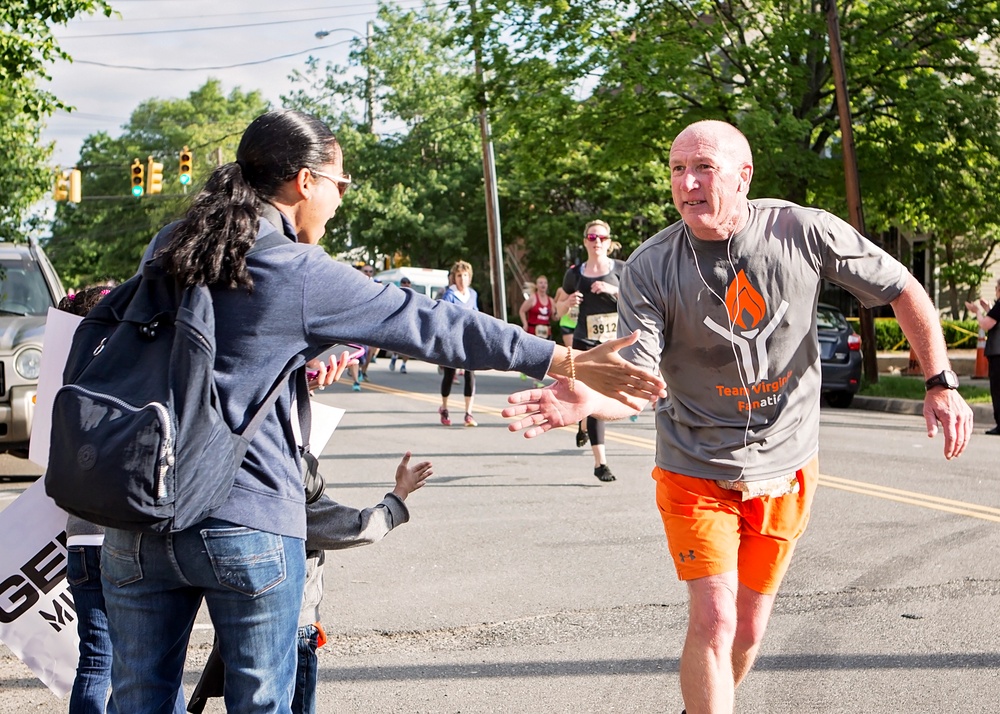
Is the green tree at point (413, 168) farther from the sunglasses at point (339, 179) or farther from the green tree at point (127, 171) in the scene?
the sunglasses at point (339, 179)

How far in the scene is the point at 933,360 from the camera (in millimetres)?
3674

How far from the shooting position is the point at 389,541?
7262 millimetres

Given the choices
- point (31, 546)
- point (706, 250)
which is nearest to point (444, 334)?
point (706, 250)

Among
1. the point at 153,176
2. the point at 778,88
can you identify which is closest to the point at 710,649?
the point at 778,88

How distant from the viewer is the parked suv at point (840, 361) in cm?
1775

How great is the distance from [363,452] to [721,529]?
8233mm

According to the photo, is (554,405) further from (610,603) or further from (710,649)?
(610,603)

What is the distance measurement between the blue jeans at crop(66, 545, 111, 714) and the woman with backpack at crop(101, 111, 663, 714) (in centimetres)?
82

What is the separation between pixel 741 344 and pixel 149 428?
77.5 inches

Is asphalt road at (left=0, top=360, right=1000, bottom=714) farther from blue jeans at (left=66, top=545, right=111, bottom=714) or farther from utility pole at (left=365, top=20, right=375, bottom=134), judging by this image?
utility pole at (left=365, top=20, right=375, bottom=134)

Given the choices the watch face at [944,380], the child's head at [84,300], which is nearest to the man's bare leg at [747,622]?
the watch face at [944,380]

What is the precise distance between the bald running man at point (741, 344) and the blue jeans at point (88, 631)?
1.72 m

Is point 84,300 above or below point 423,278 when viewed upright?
below

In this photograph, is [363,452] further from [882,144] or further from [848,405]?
[882,144]
